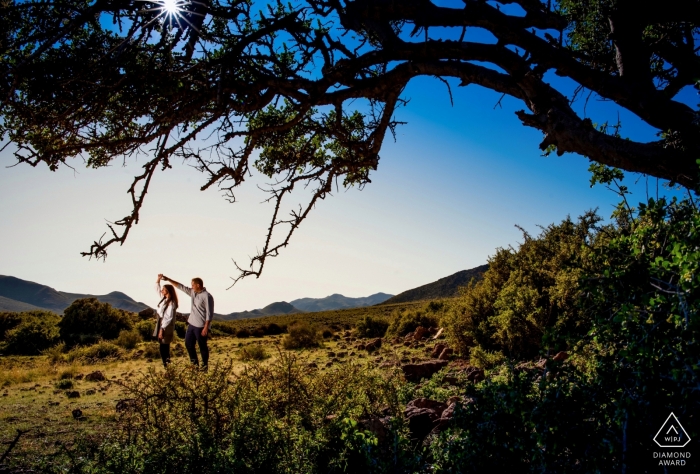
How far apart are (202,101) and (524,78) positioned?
11.6ft

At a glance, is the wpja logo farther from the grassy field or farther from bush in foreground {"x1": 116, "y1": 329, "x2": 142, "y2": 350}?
bush in foreground {"x1": 116, "y1": 329, "x2": 142, "y2": 350}

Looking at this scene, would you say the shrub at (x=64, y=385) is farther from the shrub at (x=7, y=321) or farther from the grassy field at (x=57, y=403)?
the shrub at (x=7, y=321)

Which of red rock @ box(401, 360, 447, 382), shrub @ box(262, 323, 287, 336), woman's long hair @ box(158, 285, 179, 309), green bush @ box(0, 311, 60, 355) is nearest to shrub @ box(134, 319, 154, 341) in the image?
green bush @ box(0, 311, 60, 355)

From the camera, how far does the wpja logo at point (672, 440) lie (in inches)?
79.3

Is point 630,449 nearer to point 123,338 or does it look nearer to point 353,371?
point 353,371

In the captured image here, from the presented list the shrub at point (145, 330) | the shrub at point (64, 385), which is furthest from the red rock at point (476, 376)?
the shrub at point (145, 330)

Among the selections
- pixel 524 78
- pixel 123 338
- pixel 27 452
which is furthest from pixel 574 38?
pixel 123 338

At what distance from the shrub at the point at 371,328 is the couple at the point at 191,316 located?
606 inches

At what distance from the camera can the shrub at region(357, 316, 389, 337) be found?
23062mm

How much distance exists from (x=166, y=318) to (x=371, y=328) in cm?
1577

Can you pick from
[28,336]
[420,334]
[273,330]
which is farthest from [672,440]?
[273,330]

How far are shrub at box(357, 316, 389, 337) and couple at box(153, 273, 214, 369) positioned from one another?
1540 cm

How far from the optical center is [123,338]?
54.6 ft

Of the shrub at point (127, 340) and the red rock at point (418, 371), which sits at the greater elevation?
the red rock at point (418, 371)
